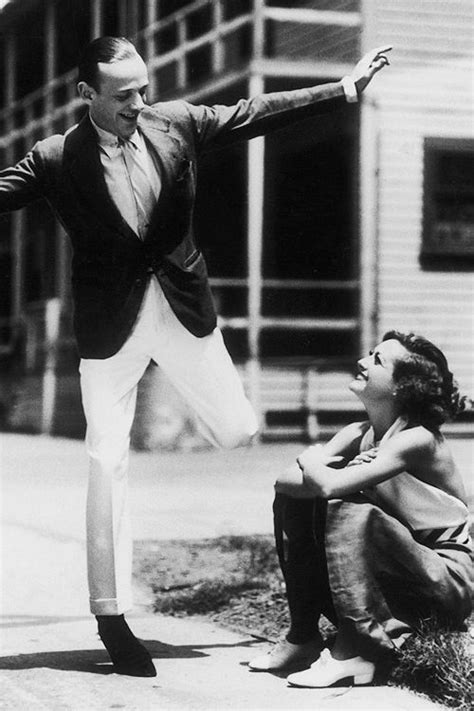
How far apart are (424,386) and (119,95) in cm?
132

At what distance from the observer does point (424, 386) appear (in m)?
4.41

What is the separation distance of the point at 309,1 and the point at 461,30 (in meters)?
1.98

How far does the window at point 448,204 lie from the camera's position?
622 inches

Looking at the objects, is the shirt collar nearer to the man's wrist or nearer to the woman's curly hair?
the man's wrist

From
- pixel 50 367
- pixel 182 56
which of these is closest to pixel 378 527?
pixel 182 56

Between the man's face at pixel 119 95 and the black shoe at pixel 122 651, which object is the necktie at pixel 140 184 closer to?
the man's face at pixel 119 95

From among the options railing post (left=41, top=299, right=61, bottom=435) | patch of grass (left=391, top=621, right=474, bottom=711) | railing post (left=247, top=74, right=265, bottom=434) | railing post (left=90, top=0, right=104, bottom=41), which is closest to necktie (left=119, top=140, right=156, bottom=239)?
patch of grass (left=391, top=621, right=474, bottom=711)

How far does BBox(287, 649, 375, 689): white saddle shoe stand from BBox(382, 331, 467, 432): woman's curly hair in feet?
2.50

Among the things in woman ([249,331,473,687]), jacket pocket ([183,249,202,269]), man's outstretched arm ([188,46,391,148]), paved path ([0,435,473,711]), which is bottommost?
paved path ([0,435,473,711])

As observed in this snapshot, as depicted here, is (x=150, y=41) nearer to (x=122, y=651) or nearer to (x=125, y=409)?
(x=125, y=409)

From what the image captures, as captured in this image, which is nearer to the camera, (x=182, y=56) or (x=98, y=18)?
(x=182, y=56)

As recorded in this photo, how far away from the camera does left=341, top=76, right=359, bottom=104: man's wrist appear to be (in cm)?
455

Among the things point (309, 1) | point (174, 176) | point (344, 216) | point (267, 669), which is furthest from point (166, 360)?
point (309, 1)

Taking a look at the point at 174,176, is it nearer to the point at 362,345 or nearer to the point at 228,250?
the point at 362,345
